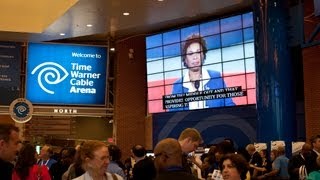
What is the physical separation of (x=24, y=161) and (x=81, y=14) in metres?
6.59

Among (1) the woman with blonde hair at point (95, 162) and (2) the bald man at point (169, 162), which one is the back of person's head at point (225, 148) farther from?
(1) the woman with blonde hair at point (95, 162)

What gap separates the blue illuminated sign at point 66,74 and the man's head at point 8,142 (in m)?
9.88

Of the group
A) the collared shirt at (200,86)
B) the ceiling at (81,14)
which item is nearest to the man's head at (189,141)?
the ceiling at (81,14)

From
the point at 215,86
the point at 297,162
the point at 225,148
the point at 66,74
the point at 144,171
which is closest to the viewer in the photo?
the point at 144,171

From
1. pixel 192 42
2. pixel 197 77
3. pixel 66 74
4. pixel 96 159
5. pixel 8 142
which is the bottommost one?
pixel 96 159

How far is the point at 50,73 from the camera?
13367mm

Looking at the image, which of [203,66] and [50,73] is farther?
A: [203,66]

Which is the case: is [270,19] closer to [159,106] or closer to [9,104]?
[9,104]

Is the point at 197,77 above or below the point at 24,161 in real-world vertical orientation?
above

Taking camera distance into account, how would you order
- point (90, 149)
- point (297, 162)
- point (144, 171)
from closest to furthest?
1. point (90, 149)
2. point (144, 171)
3. point (297, 162)

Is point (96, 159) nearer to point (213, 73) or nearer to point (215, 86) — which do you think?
point (215, 86)

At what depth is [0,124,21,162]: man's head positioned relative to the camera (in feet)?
11.3

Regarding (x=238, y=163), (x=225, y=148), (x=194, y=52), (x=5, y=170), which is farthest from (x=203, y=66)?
(x=5, y=170)

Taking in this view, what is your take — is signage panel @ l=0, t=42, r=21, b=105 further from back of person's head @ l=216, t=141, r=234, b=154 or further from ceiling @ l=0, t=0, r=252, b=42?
back of person's head @ l=216, t=141, r=234, b=154
